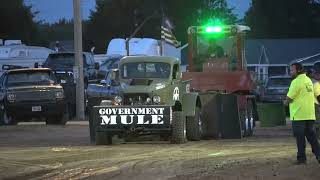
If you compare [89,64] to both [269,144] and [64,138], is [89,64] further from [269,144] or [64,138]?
[269,144]

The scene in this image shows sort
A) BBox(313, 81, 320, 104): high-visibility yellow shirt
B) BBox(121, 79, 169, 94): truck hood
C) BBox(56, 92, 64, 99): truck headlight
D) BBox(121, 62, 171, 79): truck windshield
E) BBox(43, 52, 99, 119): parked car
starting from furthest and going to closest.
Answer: BBox(43, 52, 99, 119): parked car
BBox(56, 92, 64, 99): truck headlight
BBox(121, 62, 171, 79): truck windshield
BBox(121, 79, 169, 94): truck hood
BBox(313, 81, 320, 104): high-visibility yellow shirt

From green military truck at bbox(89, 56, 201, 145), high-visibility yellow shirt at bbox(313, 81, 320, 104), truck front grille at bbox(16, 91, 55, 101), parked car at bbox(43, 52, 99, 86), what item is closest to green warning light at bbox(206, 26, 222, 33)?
green military truck at bbox(89, 56, 201, 145)

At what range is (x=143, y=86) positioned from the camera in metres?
18.0

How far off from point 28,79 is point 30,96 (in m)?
0.78

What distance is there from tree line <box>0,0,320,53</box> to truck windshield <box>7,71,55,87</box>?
1935 inches

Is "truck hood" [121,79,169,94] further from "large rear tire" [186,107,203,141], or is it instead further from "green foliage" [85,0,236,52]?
"green foliage" [85,0,236,52]

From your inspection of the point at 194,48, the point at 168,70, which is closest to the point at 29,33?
the point at 194,48

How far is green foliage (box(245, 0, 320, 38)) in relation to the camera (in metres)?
86.9

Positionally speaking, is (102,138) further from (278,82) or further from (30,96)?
(278,82)

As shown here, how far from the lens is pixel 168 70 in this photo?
61.4 feet

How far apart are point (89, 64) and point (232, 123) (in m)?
14.6

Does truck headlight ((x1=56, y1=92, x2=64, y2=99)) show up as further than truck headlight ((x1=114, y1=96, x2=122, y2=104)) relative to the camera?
Yes

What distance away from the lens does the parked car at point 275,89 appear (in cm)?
3594

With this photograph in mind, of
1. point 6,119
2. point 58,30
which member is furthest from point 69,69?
point 58,30
